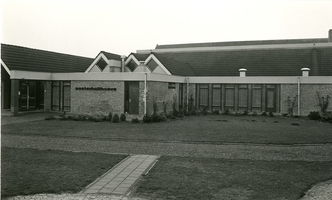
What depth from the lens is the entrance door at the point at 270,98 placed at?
26.0 m

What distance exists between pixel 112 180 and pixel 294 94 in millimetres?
21310

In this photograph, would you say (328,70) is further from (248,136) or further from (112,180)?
(112,180)

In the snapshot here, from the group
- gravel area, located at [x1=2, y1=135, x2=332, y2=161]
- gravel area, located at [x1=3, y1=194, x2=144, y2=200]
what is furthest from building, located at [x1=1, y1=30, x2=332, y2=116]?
gravel area, located at [x1=3, y1=194, x2=144, y2=200]

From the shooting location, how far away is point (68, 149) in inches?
436

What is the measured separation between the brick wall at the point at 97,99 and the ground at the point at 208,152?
4745 mm

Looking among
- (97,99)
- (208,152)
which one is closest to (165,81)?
(97,99)

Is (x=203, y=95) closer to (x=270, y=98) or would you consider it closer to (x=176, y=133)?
Result: (x=270, y=98)

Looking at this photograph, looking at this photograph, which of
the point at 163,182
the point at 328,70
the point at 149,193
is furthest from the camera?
the point at 328,70

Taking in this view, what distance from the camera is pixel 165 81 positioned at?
2386cm

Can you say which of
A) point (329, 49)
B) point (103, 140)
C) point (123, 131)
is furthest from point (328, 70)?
point (103, 140)

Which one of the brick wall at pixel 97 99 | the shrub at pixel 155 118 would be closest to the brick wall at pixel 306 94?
the shrub at pixel 155 118

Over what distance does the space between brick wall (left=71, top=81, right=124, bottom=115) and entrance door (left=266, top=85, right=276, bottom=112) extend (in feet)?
40.5

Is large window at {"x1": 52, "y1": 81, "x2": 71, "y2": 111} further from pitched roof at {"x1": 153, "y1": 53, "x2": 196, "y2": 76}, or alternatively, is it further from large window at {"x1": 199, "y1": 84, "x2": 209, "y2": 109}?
large window at {"x1": 199, "y1": 84, "x2": 209, "y2": 109}

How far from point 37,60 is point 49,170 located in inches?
818
